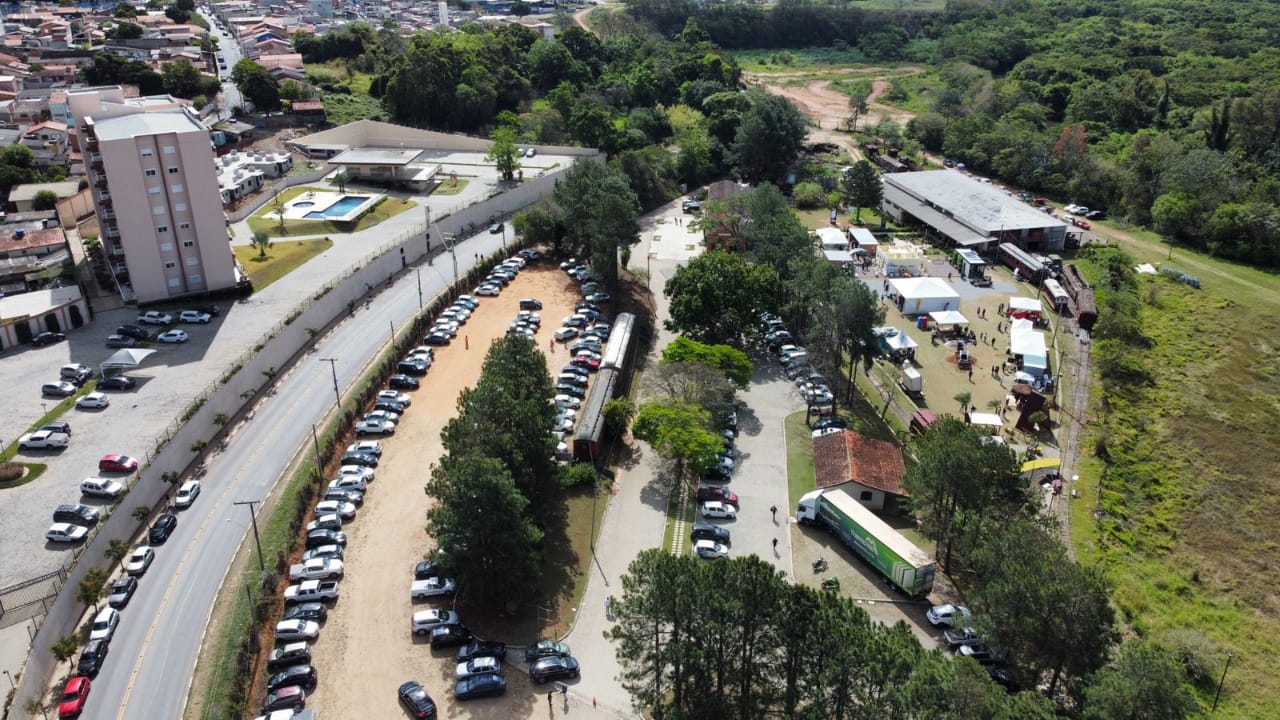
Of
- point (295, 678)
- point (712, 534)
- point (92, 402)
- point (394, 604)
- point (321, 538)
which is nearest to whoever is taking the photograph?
point (295, 678)

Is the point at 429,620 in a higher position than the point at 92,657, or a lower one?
lower

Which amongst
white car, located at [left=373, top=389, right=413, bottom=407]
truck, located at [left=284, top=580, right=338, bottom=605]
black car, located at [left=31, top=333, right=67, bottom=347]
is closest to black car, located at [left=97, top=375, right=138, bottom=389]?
black car, located at [left=31, top=333, right=67, bottom=347]

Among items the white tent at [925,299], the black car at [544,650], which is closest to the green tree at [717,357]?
the white tent at [925,299]

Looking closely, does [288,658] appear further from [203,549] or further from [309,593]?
[203,549]

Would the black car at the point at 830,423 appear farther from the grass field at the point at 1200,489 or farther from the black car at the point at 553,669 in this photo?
the black car at the point at 553,669

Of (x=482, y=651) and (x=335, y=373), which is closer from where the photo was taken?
(x=482, y=651)

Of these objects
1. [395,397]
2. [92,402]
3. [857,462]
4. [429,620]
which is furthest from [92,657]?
[857,462]

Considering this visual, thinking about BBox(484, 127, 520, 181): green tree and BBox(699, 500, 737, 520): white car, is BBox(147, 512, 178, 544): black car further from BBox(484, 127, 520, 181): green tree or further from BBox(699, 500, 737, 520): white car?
BBox(484, 127, 520, 181): green tree
